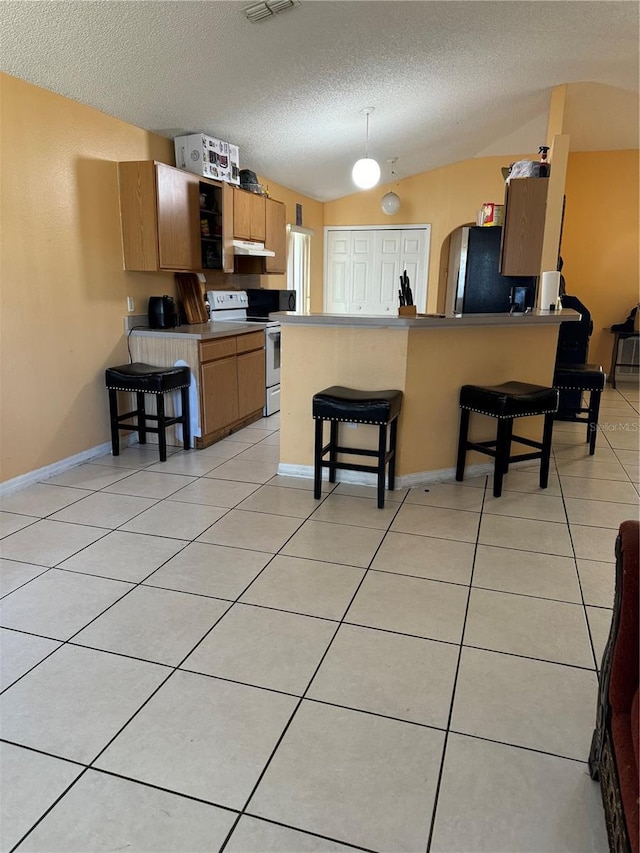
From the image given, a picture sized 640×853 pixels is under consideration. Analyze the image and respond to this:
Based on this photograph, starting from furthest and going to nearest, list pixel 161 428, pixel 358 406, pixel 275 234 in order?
pixel 275 234
pixel 161 428
pixel 358 406

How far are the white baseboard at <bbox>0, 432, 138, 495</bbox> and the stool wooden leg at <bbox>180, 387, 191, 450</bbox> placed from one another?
1.46 feet

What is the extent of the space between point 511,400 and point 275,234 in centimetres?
341

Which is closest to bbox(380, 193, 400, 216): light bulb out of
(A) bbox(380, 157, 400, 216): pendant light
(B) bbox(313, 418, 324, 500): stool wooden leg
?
(A) bbox(380, 157, 400, 216): pendant light

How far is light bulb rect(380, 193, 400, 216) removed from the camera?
714cm

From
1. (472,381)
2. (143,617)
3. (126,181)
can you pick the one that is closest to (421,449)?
(472,381)

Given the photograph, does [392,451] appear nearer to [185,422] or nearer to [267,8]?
[185,422]

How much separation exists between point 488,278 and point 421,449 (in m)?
2.16

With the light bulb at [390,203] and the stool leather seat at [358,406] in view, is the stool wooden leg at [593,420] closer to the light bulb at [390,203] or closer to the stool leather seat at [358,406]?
the stool leather seat at [358,406]

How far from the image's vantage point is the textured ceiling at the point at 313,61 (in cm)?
284

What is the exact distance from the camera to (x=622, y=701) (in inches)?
48.0

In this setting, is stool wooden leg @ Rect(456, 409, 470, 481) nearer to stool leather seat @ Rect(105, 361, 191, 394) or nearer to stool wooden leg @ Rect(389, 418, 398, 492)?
stool wooden leg @ Rect(389, 418, 398, 492)

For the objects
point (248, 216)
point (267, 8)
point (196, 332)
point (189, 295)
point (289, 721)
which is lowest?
point (289, 721)

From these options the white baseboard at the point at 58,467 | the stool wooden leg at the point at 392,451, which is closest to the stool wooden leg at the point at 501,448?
the stool wooden leg at the point at 392,451

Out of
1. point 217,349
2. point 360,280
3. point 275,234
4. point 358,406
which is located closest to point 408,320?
point 358,406
